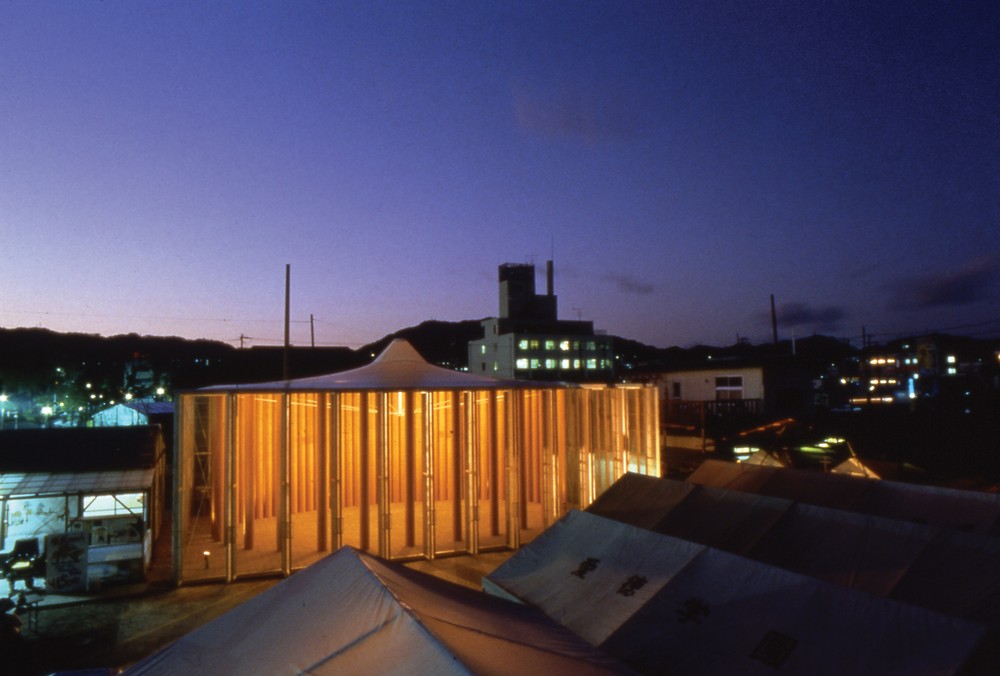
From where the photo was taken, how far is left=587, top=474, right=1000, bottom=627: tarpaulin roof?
4496 mm

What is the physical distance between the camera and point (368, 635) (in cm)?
298

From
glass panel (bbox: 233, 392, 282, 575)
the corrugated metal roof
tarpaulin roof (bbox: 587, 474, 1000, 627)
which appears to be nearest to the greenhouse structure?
glass panel (bbox: 233, 392, 282, 575)

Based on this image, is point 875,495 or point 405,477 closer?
point 875,495

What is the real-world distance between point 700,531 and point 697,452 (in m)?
9.82

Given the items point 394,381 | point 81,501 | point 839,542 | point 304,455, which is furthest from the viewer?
point 304,455

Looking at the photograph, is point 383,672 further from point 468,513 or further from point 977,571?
point 468,513

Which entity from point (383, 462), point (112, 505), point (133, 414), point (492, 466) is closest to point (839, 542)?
point (383, 462)

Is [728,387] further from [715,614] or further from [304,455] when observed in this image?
[715,614]

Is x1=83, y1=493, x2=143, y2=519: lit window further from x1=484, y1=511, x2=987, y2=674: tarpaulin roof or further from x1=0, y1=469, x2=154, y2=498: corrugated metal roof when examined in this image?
x1=484, y1=511, x2=987, y2=674: tarpaulin roof

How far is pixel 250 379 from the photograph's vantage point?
31.5 meters

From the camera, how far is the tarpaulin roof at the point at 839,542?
14.8ft

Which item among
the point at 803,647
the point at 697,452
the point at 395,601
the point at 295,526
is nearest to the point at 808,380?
the point at 697,452

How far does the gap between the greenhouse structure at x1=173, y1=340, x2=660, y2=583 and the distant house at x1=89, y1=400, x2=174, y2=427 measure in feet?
14.6

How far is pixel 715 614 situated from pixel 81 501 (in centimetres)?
917
